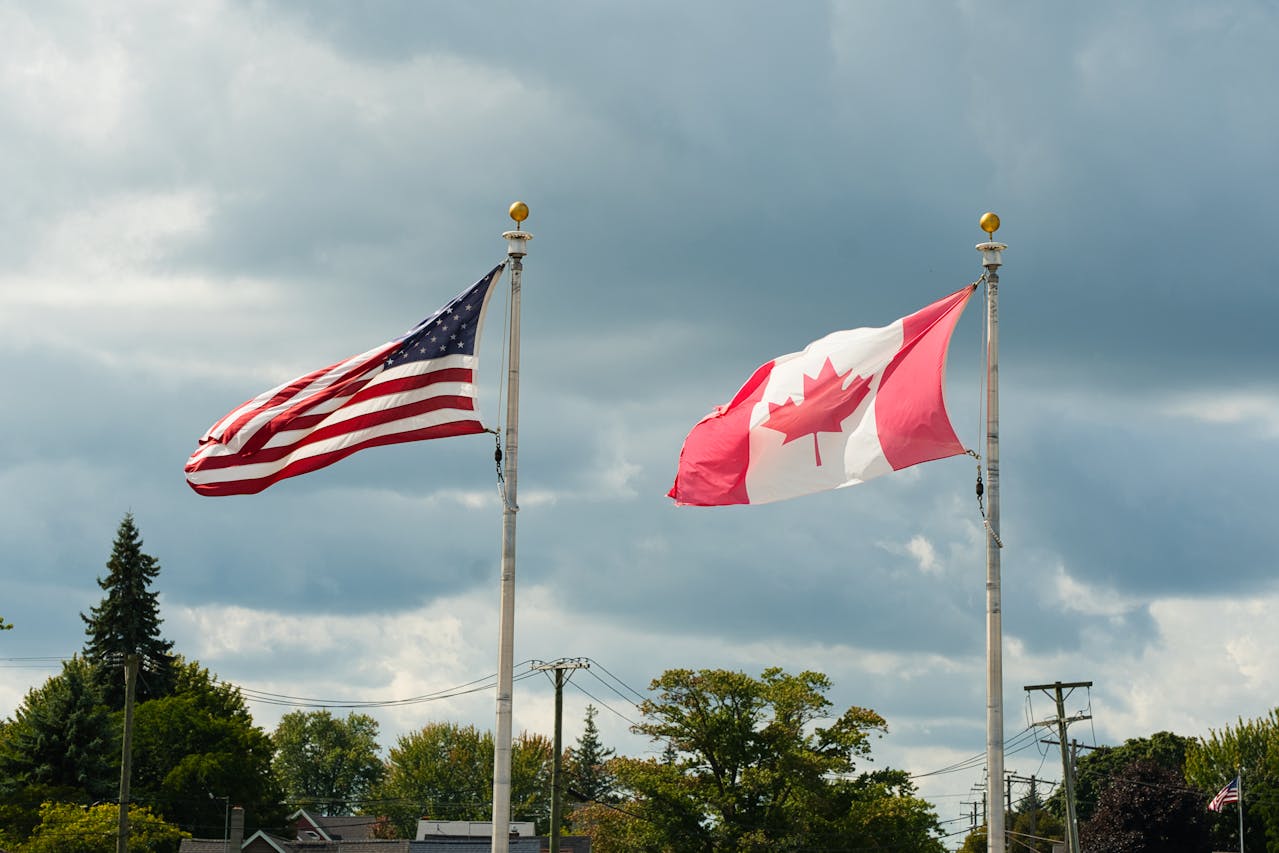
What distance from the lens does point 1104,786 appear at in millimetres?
127312

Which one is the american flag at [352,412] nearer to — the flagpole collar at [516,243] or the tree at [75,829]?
the flagpole collar at [516,243]

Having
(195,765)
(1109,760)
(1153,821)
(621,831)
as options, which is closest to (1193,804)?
(1153,821)

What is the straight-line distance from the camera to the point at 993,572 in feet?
75.7

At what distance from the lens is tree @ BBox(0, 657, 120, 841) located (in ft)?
274

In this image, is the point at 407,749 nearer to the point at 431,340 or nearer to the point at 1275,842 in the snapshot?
the point at 1275,842

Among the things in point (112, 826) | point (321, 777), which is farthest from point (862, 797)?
point (321, 777)

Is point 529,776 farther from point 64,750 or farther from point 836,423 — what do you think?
point 836,423

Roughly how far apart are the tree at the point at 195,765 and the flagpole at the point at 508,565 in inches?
3042

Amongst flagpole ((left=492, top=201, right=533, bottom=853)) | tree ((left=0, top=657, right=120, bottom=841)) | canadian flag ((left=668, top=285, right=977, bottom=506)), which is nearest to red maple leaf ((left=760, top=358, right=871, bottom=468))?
canadian flag ((left=668, top=285, right=977, bottom=506))

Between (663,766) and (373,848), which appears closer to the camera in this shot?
(663,766)

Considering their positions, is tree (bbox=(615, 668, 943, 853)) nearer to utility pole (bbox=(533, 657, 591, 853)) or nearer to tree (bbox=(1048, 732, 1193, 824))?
utility pole (bbox=(533, 657, 591, 853))

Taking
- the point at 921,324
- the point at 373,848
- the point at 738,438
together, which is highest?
the point at 921,324

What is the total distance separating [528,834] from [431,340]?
81.1 metres

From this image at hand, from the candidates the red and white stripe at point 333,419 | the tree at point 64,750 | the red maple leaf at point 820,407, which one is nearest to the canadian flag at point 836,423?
the red maple leaf at point 820,407
